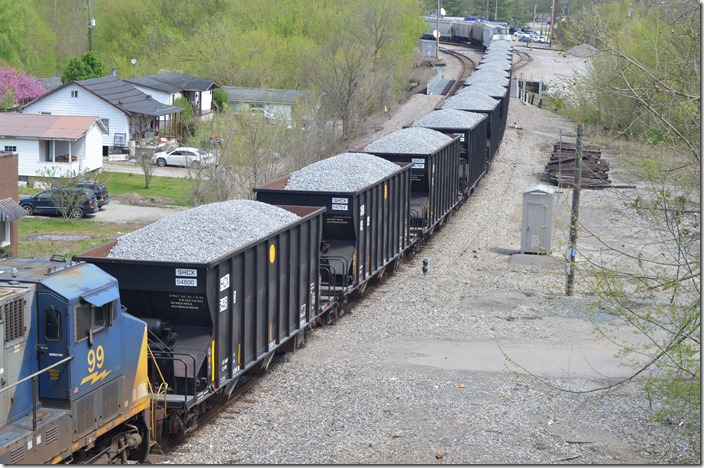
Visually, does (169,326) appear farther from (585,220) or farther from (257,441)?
(585,220)

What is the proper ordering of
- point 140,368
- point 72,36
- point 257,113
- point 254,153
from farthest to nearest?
1. point 72,36
2. point 257,113
3. point 254,153
4. point 140,368

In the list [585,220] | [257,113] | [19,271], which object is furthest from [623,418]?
[257,113]

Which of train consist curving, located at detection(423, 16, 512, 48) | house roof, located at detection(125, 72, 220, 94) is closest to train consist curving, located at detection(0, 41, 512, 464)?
house roof, located at detection(125, 72, 220, 94)

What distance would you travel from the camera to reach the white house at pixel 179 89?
68.2 metres

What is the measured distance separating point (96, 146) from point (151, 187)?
5592 mm

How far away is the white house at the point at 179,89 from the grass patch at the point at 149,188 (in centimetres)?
1324

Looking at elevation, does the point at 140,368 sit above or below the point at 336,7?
below

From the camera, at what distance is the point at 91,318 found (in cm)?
1136

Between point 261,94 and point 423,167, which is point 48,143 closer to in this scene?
point 261,94

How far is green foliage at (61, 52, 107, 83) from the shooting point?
248ft

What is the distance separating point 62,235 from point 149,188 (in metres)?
14.7

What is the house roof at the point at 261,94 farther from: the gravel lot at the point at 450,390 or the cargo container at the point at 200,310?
the cargo container at the point at 200,310

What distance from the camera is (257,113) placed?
40.0 m

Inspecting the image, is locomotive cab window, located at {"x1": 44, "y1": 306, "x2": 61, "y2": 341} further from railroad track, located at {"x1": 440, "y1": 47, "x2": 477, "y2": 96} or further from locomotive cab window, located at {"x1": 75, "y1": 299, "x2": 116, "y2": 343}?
railroad track, located at {"x1": 440, "y1": 47, "x2": 477, "y2": 96}
